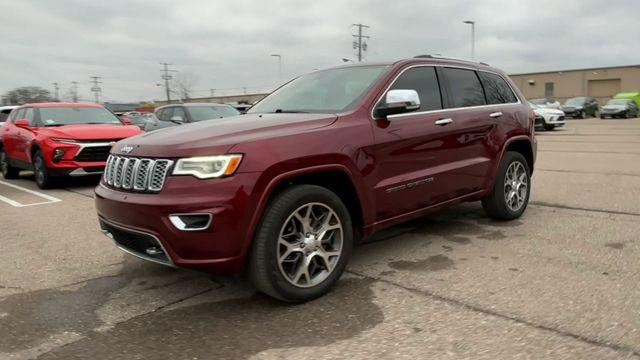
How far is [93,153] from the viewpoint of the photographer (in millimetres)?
9117

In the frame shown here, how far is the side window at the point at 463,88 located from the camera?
5082 mm

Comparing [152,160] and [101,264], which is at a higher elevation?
[152,160]

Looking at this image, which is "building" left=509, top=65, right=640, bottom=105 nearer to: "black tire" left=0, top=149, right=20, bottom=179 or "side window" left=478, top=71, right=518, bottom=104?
"black tire" left=0, top=149, right=20, bottom=179

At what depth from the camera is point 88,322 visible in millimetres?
3451

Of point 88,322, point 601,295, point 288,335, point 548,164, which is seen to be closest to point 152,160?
point 88,322

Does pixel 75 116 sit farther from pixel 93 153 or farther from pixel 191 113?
pixel 191 113

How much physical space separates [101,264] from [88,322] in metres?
1.32

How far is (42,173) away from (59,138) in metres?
0.75

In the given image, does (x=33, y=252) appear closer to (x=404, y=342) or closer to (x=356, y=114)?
(x=356, y=114)

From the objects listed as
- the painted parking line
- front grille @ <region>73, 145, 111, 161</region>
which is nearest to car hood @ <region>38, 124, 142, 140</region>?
front grille @ <region>73, 145, 111, 161</region>

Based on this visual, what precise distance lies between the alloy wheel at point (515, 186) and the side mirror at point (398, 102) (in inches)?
80.0

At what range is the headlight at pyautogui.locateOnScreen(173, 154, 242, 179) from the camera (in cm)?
327

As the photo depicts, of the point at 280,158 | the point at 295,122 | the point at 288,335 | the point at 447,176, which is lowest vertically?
the point at 288,335

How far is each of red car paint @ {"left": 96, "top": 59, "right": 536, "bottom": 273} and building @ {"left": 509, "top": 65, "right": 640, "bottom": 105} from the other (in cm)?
6008
